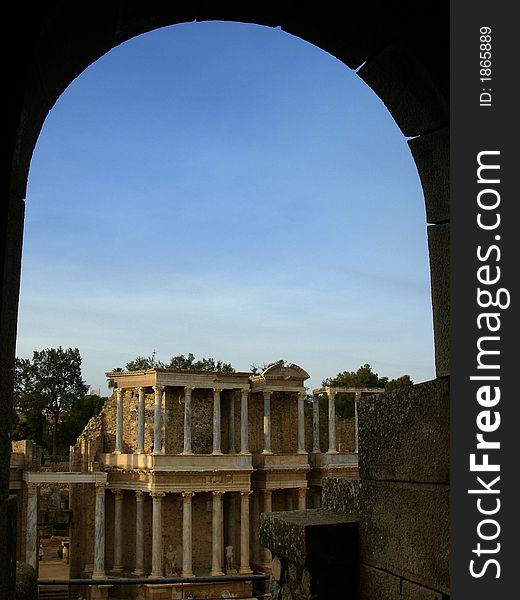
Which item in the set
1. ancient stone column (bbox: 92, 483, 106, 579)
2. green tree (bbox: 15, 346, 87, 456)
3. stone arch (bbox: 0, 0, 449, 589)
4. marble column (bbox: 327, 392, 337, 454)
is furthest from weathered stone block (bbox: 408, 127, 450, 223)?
green tree (bbox: 15, 346, 87, 456)

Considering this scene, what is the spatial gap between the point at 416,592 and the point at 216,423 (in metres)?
25.7

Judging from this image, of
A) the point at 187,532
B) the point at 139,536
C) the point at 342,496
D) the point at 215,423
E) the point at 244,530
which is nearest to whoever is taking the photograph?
the point at 342,496

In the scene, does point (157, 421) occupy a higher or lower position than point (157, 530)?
higher

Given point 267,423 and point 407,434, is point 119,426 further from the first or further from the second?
point 407,434

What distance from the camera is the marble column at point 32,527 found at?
24.2 metres

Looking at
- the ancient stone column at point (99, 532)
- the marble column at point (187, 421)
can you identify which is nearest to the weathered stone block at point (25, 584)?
the ancient stone column at point (99, 532)

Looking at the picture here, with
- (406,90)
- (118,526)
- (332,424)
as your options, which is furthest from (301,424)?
(406,90)

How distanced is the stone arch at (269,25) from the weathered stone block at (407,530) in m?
0.49

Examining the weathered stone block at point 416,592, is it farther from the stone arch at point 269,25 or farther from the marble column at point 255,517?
the marble column at point 255,517

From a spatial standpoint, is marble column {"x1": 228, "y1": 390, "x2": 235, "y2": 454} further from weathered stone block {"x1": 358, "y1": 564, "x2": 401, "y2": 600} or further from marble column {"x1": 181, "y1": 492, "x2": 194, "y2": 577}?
weathered stone block {"x1": 358, "y1": 564, "x2": 401, "y2": 600}

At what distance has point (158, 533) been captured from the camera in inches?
1045

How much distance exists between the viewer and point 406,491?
2855 mm

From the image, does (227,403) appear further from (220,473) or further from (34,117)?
(34,117)

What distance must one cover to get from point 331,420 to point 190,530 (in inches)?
290
